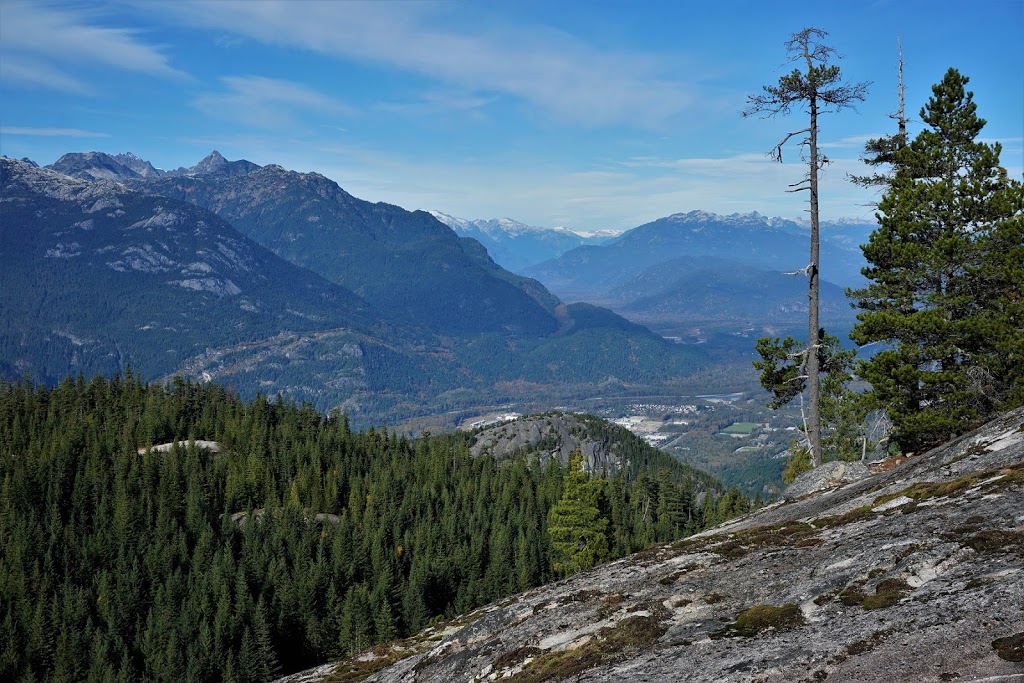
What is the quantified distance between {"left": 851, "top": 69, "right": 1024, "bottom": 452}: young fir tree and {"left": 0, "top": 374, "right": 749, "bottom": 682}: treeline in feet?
200

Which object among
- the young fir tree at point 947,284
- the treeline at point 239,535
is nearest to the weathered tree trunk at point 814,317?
the young fir tree at point 947,284

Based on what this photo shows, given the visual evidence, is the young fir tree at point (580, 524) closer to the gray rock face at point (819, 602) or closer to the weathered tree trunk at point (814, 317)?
the weathered tree trunk at point (814, 317)

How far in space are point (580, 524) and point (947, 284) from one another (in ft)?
152

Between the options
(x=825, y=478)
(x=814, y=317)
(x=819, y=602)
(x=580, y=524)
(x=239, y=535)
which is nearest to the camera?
(x=819, y=602)

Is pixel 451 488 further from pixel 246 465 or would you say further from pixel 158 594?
pixel 158 594

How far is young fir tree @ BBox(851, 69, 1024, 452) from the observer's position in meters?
37.0

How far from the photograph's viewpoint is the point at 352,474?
173250 mm

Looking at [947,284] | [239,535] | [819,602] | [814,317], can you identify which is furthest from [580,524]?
[239,535]

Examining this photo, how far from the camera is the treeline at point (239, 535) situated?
103 m

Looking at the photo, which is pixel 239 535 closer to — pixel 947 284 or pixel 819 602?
pixel 947 284

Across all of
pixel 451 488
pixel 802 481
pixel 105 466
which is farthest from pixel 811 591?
pixel 105 466

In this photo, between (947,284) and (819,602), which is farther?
(947,284)

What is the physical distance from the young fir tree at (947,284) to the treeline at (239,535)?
60.9 meters

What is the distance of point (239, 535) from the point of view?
140 meters
